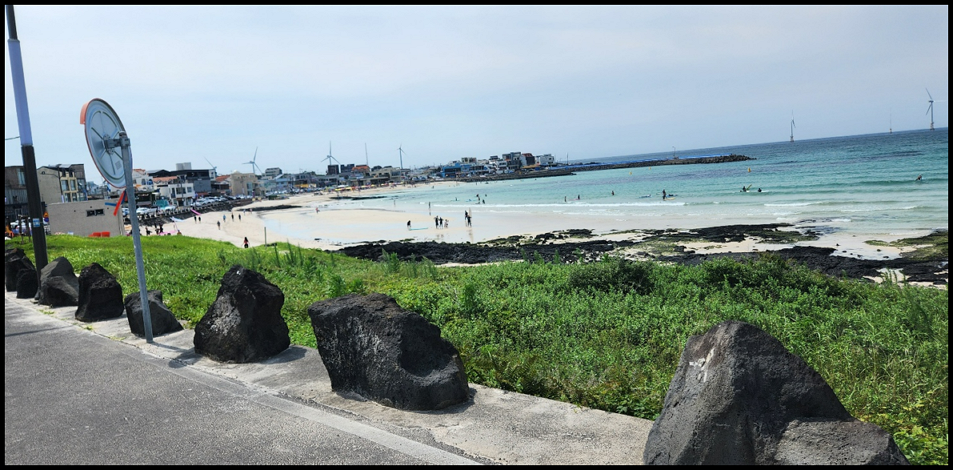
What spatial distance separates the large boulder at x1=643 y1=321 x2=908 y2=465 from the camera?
11.2 ft

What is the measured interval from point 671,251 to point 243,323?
23.8 metres

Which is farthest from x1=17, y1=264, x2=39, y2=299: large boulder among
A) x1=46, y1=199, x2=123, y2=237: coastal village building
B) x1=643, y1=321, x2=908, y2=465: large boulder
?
x1=46, y1=199, x2=123, y2=237: coastal village building

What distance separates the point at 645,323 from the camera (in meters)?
8.02

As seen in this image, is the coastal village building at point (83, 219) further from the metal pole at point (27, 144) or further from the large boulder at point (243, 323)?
the large boulder at point (243, 323)

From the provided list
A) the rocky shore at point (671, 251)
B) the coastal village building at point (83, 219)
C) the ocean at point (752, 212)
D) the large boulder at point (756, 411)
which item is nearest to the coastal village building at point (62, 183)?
the coastal village building at point (83, 219)

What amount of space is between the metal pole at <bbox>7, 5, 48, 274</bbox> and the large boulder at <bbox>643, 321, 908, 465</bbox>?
1355 centimetres

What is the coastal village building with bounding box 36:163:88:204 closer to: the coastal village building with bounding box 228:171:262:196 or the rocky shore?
the rocky shore

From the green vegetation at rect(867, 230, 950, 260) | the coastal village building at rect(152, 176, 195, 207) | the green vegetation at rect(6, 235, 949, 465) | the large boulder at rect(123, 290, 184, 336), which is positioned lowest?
the green vegetation at rect(867, 230, 950, 260)

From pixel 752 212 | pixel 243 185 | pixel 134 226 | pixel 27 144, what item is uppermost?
pixel 243 185

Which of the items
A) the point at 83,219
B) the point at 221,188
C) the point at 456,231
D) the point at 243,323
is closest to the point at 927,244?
the point at 243,323

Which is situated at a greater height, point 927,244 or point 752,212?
point 752,212

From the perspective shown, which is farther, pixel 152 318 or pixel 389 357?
pixel 152 318

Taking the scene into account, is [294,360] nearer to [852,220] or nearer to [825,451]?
[825,451]

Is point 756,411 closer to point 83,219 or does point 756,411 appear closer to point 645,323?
point 645,323
